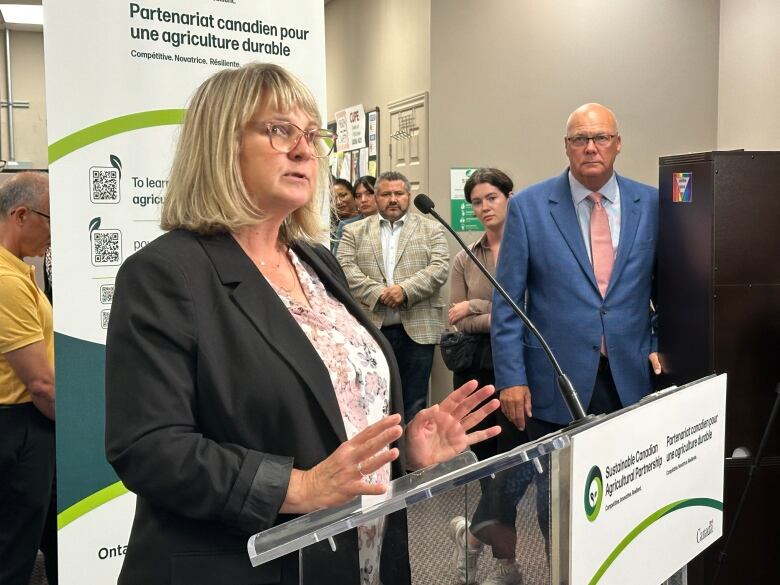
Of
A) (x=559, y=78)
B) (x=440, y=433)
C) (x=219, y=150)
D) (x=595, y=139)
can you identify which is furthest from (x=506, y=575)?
(x=559, y=78)

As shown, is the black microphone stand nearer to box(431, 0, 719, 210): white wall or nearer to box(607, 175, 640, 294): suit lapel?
box(607, 175, 640, 294): suit lapel

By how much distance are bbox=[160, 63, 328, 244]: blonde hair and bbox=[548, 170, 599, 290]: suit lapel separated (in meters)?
1.57

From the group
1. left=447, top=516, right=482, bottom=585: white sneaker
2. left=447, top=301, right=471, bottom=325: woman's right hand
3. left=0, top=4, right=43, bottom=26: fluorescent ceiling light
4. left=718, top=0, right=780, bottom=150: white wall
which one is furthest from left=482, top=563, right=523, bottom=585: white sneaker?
left=0, top=4, right=43, bottom=26: fluorescent ceiling light

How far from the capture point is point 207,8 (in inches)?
110

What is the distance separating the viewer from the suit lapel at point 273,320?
4.43ft

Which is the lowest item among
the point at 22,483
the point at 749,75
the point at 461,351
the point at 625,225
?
the point at 22,483

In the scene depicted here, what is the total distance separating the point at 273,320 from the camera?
4.52ft

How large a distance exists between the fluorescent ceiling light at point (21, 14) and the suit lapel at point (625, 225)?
7703 millimetres

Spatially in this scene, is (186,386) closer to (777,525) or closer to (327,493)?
(327,493)

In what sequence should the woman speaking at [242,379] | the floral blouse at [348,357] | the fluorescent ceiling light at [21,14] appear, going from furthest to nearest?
the fluorescent ceiling light at [21,14] → the floral blouse at [348,357] → the woman speaking at [242,379]

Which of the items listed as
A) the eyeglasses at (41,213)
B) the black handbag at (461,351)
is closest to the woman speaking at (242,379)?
the eyeglasses at (41,213)

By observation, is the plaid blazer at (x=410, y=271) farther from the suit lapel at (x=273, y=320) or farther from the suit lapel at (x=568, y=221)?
the suit lapel at (x=273, y=320)

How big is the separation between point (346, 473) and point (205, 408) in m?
0.25

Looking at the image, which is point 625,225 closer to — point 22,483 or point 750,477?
point 750,477
